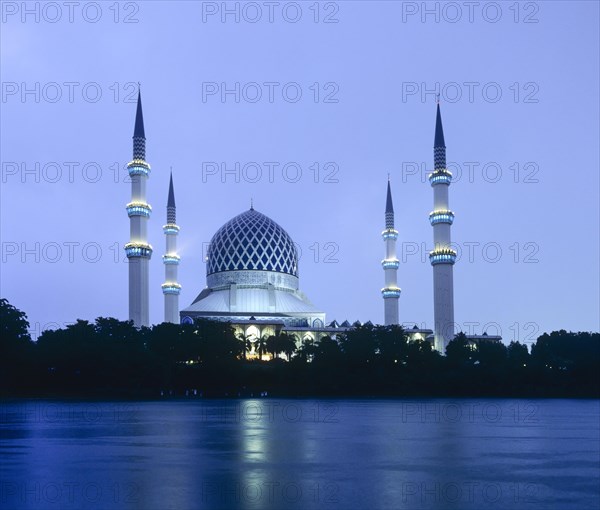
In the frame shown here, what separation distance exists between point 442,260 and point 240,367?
68.2 feet

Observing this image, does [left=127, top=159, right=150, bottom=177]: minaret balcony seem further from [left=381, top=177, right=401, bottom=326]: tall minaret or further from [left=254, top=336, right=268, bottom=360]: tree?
[left=381, top=177, right=401, bottom=326]: tall minaret

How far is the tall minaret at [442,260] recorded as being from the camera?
67.4 m

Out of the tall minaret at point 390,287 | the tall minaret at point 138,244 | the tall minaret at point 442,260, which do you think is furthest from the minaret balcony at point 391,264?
the tall minaret at point 138,244

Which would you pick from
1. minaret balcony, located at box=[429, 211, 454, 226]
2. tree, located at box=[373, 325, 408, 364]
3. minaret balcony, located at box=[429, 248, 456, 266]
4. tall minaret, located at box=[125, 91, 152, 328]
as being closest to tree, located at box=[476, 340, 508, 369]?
tree, located at box=[373, 325, 408, 364]

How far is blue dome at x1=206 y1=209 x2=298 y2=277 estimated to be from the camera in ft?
278

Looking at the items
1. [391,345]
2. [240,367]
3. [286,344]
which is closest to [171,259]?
[286,344]

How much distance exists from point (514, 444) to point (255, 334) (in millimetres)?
60306

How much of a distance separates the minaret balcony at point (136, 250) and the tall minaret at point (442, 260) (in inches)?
972

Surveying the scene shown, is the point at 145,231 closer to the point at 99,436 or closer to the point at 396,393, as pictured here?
the point at 396,393

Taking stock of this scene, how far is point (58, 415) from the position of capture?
32.2 meters

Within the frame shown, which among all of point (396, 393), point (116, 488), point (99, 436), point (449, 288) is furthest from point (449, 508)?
point (449, 288)

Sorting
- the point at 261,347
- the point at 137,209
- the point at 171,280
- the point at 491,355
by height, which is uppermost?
the point at 137,209

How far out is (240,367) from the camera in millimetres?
57906

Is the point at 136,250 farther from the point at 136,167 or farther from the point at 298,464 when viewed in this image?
the point at 298,464
